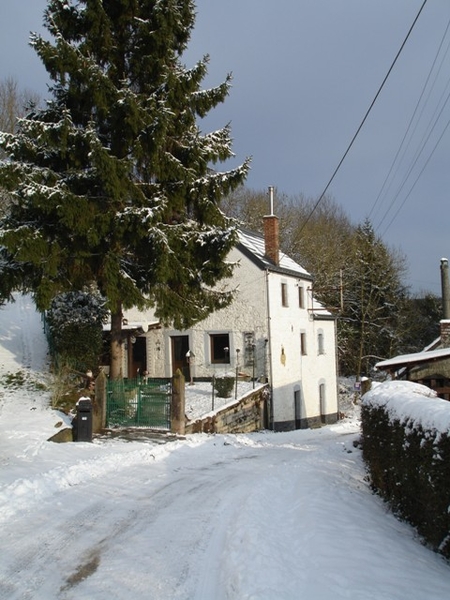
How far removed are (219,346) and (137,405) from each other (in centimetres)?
1008

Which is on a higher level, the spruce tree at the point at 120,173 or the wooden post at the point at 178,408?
the spruce tree at the point at 120,173

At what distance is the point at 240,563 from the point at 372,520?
2562mm

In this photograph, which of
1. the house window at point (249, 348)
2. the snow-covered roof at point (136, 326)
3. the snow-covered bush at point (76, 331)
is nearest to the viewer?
the snow-covered bush at point (76, 331)

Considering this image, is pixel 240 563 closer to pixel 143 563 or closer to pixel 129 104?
pixel 143 563

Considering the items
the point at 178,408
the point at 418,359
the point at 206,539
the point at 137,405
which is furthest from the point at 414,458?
the point at 137,405

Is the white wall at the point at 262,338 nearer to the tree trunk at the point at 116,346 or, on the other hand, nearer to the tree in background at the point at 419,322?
the tree trunk at the point at 116,346

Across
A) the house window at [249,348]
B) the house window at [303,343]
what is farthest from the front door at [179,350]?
the house window at [303,343]

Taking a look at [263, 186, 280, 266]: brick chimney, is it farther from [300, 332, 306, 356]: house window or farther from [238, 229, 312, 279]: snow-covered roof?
[300, 332, 306, 356]: house window

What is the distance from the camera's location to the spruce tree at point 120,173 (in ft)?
48.7

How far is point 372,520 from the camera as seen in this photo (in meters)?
6.90

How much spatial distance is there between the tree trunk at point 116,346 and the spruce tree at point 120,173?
0.05 metres

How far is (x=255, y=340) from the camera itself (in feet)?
79.4

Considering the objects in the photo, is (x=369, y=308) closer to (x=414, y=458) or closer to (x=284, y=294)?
(x=284, y=294)

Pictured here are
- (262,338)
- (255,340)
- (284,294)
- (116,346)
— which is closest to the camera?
(116,346)
